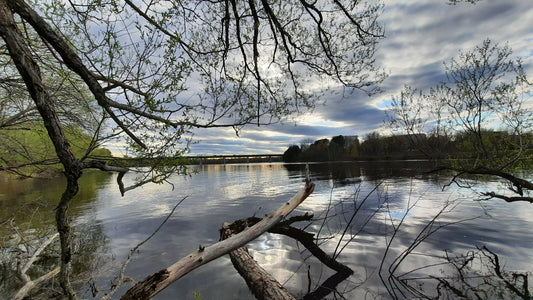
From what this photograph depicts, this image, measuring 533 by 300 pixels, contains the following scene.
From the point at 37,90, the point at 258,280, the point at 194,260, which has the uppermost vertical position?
the point at 37,90

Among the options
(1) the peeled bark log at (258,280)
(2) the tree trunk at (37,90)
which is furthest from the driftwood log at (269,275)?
(2) the tree trunk at (37,90)

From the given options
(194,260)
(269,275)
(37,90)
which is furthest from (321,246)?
(37,90)

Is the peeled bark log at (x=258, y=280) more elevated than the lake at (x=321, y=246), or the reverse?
the peeled bark log at (x=258, y=280)

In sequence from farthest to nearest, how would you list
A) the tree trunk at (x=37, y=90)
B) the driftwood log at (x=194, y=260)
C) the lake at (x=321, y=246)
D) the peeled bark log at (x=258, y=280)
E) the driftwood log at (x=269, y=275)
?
the lake at (x=321, y=246), the driftwood log at (x=269, y=275), the peeled bark log at (x=258, y=280), the driftwood log at (x=194, y=260), the tree trunk at (x=37, y=90)

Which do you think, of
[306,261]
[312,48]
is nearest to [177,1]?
[312,48]

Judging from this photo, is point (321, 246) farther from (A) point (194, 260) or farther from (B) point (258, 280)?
(A) point (194, 260)

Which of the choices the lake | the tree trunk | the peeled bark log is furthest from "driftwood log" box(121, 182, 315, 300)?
the peeled bark log

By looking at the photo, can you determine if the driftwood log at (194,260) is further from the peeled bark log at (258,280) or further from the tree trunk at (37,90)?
the peeled bark log at (258,280)

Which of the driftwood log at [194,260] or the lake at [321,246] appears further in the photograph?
the lake at [321,246]

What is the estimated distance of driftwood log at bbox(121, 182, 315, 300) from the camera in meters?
2.92

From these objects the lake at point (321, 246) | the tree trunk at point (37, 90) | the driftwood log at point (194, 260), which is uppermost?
the tree trunk at point (37, 90)

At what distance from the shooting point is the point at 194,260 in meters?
3.47

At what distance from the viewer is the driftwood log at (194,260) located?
2920 mm

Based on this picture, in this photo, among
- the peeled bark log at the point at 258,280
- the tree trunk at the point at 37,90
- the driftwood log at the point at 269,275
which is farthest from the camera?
the driftwood log at the point at 269,275
